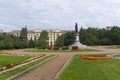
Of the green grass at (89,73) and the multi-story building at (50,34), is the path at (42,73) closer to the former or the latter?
the green grass at (89,73)

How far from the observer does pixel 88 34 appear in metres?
84.1

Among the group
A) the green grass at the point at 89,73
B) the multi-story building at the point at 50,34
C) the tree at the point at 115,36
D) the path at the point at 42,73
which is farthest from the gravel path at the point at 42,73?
the multi-story building at the point at 50,34

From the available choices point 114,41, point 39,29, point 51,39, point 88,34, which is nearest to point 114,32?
point 114,41

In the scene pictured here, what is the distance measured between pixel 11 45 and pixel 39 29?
90067 mm

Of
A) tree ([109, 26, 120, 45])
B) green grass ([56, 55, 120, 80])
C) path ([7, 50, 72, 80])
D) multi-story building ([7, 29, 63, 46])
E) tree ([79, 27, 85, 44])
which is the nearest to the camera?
green grass ([56, 55, 120, 80])

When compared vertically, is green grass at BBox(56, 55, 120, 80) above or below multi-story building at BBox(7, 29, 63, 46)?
below

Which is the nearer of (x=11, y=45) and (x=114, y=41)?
(x=11, y=45)

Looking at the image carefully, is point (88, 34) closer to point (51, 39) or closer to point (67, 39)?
point (67, 39)

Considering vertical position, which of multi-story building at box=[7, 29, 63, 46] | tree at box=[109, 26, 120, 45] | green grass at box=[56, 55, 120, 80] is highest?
multi-story building at box=[7, 29, 63, 46]

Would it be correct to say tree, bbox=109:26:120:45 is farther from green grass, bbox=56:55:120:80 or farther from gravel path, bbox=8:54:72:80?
gravel path, bbox=8:54:72:80

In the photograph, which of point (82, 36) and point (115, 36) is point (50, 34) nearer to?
point (82, 36)

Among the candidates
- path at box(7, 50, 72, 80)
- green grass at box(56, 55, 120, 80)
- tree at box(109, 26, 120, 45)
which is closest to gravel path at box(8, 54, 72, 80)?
path at box(7, 50, 72, 80)

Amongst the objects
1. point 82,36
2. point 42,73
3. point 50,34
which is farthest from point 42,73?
point 50,34

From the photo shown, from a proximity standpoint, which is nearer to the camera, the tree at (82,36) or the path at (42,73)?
the path at (42,73)
